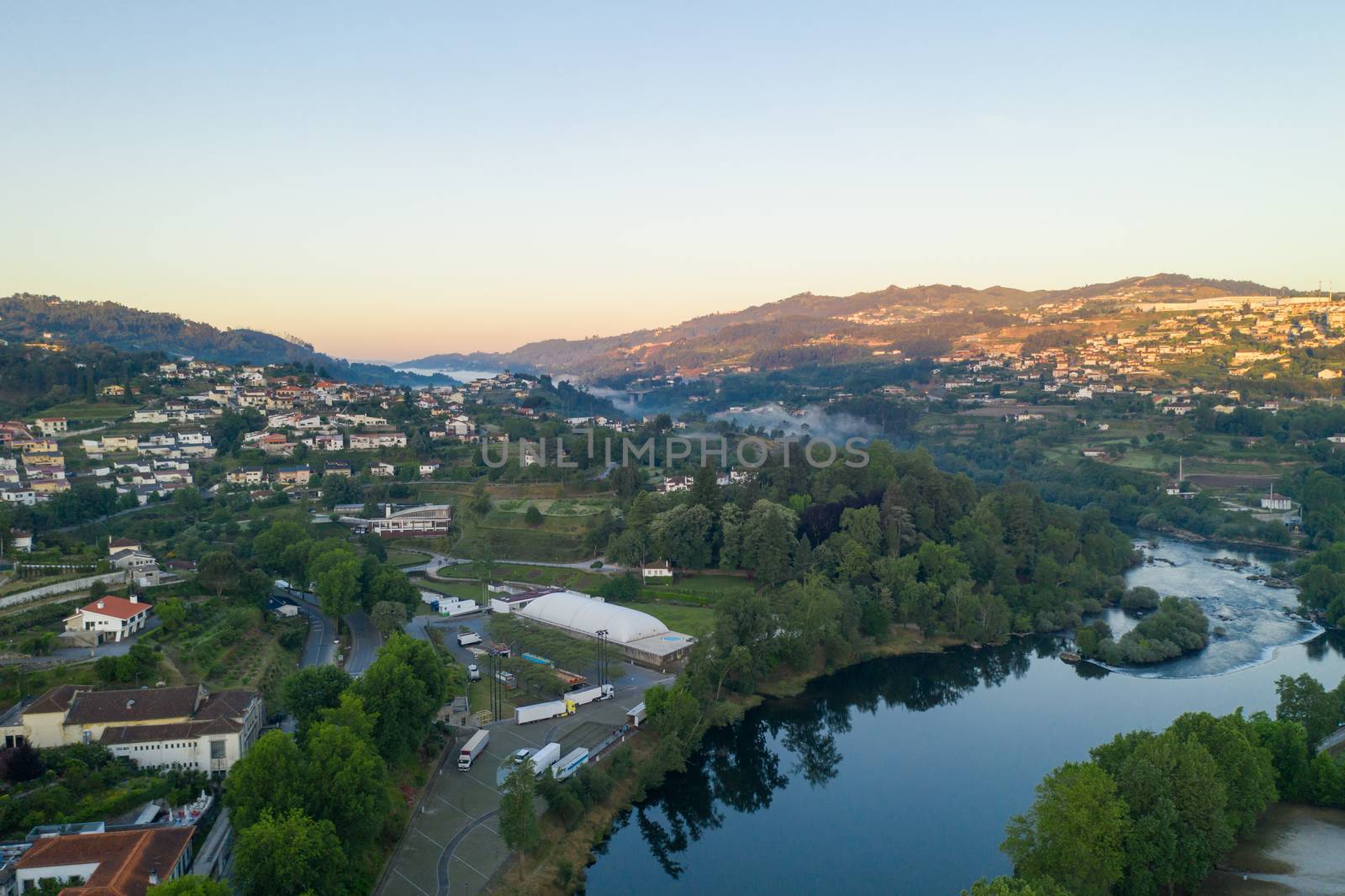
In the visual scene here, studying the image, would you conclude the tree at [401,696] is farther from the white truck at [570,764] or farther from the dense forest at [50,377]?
the dense forest at [50,377]

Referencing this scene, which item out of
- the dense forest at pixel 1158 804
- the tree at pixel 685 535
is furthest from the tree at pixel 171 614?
the dense forest at pixel 1158 804

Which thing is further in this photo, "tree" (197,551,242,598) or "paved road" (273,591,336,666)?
"tree" (197,551,242,598)

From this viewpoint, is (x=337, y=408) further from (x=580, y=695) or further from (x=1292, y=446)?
(x=1292, y=446)

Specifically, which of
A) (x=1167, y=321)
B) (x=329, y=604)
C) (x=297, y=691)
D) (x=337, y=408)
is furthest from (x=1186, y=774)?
(x=1167, y=321)

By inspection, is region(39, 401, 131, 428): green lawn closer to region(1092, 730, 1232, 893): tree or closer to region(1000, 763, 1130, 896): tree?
region(1000, 763, 1130, 896): tree

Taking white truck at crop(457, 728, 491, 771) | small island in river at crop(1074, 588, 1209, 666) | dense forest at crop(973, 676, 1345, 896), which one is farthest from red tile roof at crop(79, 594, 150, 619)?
small island in river at crop(1074, 588, 1209, 666)

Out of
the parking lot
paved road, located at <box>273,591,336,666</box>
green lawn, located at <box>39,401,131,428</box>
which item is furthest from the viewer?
green lawn, located at <box>39,401,131,428</box>
